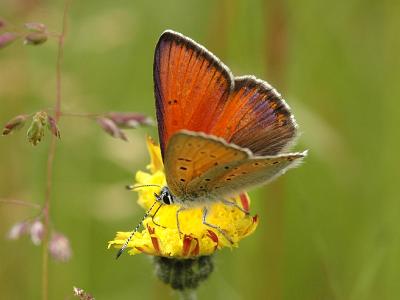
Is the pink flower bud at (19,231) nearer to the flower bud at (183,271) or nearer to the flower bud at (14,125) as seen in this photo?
the flower bud at (14,125)

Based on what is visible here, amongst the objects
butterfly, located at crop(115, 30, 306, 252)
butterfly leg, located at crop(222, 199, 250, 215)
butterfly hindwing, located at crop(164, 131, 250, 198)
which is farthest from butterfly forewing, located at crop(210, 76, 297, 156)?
butterfly leg, located at crop(222, 199, 250, 215)

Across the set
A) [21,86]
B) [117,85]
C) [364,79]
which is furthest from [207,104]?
[117,85]

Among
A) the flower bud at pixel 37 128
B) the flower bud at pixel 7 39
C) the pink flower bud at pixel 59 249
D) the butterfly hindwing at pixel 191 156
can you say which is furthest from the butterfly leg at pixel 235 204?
the flower bud at pixel 7 39

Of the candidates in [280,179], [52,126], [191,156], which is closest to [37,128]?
[52,126]

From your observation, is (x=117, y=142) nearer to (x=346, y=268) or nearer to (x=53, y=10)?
(x=53, y=10)

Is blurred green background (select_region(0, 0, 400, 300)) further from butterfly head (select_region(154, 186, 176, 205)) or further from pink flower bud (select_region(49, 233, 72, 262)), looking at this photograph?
pink flower bud (select_region(49, 233, 72, 262))
